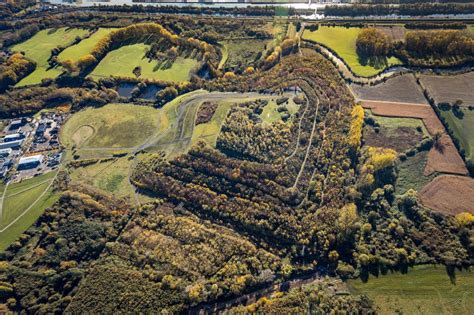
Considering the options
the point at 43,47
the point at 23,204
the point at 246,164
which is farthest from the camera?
the point at 43,47

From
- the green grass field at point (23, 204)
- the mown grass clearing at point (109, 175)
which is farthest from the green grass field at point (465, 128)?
the green grass field at point (23, 204)

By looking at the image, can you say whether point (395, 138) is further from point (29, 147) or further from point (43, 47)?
point (43, 47)

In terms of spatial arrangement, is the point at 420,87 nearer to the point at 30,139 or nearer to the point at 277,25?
the point at 277,25

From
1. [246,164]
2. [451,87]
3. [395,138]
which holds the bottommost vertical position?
[395,138]

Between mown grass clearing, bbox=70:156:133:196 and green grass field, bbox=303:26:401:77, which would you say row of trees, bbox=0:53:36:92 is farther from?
green grass field, bbox=303:26:401:77

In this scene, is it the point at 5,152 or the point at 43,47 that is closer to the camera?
the point at 5,152

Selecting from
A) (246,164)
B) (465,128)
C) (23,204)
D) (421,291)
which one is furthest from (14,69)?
(465,128)

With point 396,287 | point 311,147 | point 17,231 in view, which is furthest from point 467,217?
point 17,231
